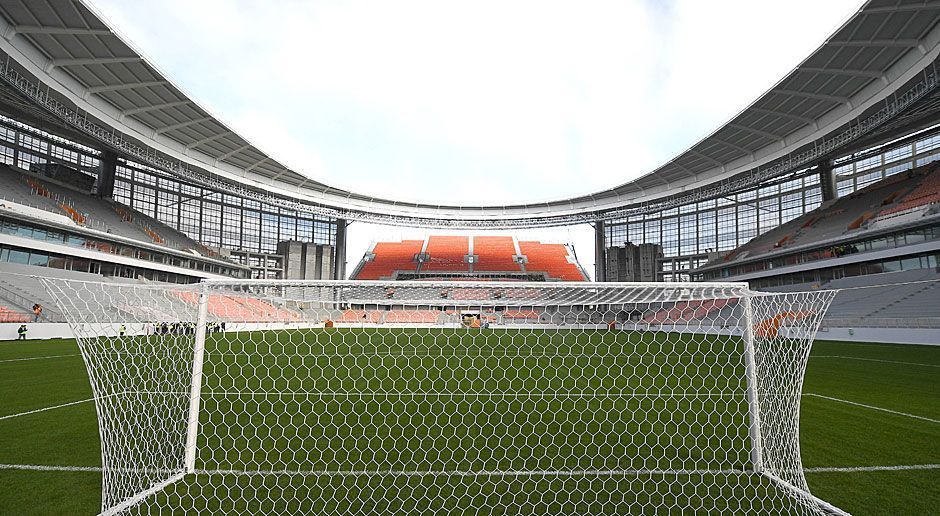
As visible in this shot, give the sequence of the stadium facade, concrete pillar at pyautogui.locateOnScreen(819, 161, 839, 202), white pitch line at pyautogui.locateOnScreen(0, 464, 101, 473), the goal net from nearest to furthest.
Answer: the goal net, white pitch line at pyautogui.locateOnScreen(0, 464, 101, 473), the stadium facade, concrete pillar at pyautogui.locateOnScreen(819, 161, 839, 202)

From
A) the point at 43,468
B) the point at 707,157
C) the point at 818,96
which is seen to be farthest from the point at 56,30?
the point at 707,157

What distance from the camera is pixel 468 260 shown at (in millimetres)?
46188

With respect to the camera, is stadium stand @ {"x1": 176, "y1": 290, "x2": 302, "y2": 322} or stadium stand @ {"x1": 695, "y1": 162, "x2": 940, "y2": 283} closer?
stadium stand @ {"x1": 176, "y1": 290, "x2": 302, "y2": 322}

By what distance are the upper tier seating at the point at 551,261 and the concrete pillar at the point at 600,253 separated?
98.0 inches

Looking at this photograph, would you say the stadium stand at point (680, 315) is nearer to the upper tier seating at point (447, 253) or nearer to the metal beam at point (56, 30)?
the metal beam at point (56, 30)

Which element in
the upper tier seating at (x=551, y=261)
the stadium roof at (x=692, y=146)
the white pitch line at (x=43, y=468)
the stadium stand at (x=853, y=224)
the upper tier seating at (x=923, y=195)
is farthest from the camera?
the upper tier seating at (x=551, y=261)

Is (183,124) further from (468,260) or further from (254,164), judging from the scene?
(468,260)

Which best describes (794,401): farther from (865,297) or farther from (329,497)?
(865,297)

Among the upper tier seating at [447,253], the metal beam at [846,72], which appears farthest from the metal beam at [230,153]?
the metal beam at [846,72]

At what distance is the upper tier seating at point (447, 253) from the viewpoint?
45.0 m

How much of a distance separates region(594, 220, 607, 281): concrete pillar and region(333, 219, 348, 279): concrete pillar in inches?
898

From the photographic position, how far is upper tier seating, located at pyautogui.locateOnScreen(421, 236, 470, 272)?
148 ft

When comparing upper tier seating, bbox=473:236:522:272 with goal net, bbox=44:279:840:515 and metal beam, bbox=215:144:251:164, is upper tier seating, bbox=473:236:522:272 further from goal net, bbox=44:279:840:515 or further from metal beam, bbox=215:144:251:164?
goal net, bbox=44:279:840:515

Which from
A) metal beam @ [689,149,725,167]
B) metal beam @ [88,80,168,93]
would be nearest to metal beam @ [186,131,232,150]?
metal beam @ [88,80,168,93]
